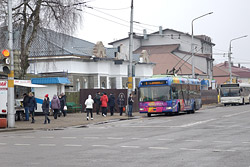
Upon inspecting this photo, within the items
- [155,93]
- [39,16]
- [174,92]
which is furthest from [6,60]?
[174,92]

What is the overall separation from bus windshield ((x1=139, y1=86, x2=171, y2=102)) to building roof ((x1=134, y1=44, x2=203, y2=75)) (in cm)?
5718

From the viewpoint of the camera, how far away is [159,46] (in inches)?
3944

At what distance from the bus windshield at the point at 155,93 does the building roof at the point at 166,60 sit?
57.2m

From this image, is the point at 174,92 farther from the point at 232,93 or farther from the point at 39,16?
the point at 232,93

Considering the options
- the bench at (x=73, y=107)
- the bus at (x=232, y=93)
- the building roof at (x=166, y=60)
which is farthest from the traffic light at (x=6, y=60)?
the building roof at (x=166, y=60)

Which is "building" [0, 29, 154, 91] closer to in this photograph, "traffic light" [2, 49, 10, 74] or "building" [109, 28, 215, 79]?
"traffic light" [2, 49, 10, 74]

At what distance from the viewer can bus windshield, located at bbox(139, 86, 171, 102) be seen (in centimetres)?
3544

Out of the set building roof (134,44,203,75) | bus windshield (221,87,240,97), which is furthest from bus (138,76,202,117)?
building roof (134,44,203,75)

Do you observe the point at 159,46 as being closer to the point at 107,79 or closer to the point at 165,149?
the point at 107,79

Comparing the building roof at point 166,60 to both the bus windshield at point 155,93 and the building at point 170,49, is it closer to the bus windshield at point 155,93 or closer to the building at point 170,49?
the building at point 170,49

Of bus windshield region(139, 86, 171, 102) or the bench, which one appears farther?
the bench

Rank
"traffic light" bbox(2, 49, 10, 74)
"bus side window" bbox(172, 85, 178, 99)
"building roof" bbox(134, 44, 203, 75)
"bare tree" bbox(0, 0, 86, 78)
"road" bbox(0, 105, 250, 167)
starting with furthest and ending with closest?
"building roof" bbox(134, 44, 203, 75) → "bus side window" bbox(172, 85, 178, 99) → "bare tree" bbox(0, 0, 86, 78) → "traffic light" bbox(2, 49, 10, 74) → "road" bbox(0, 105, 250, 167)

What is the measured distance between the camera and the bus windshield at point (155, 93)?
116 ft


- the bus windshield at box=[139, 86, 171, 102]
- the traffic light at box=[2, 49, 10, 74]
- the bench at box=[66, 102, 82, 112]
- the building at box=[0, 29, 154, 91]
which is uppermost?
the building at box=[0, 29, 154, 91]
